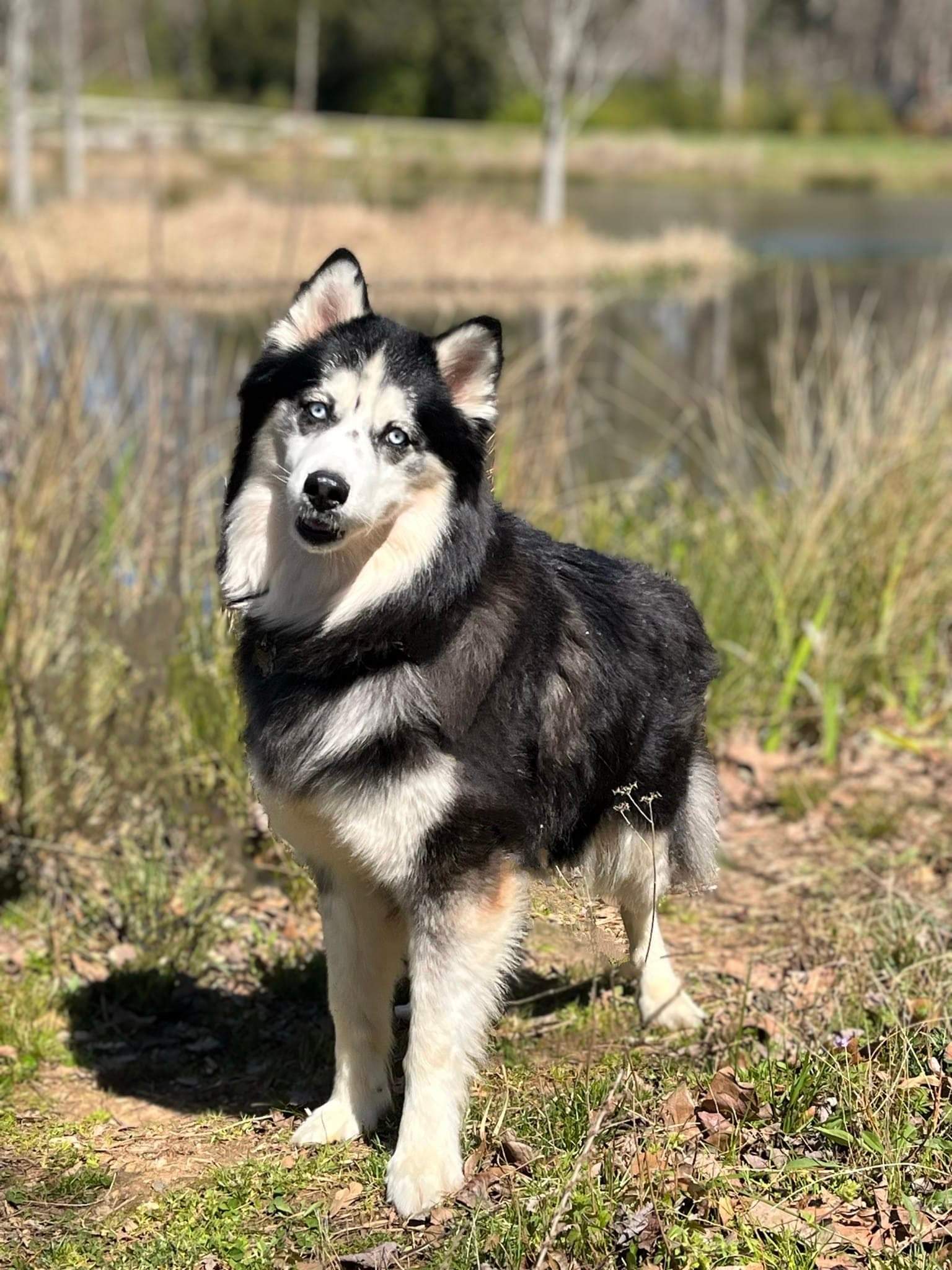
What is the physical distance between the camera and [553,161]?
29.6 m

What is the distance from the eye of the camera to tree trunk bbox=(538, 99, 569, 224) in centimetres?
2970

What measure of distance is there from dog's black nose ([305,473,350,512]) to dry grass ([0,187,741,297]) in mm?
13916

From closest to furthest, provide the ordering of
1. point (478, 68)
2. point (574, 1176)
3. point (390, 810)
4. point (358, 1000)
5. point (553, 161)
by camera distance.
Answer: point (574, 1176) < point (390, 810) < point (358, 1000) < point (553, 161) < point (478, 68)

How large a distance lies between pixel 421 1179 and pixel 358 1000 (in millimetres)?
510

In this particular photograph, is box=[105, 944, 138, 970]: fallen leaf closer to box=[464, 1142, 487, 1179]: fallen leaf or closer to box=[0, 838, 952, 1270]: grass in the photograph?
box=[0, 838, 952, 1270]: grass

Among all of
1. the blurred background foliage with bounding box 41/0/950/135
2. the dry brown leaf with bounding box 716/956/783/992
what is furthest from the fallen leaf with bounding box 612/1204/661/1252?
the blurred background foliage with bounding box 41/0/950/135

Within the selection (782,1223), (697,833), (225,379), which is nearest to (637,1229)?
(782,1223)

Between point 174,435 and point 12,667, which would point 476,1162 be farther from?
point 174,435

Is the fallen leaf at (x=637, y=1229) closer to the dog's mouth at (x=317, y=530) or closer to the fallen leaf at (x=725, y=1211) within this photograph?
the fallen leaf at (x=725, y=1211)

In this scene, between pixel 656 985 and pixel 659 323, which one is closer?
pixel 656 985

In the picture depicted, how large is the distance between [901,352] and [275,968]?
5.36 m

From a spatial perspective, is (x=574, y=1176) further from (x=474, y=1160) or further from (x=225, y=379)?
(x=225, y=379)

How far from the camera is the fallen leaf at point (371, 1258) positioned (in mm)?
2996

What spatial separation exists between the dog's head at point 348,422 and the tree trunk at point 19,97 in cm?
2283
